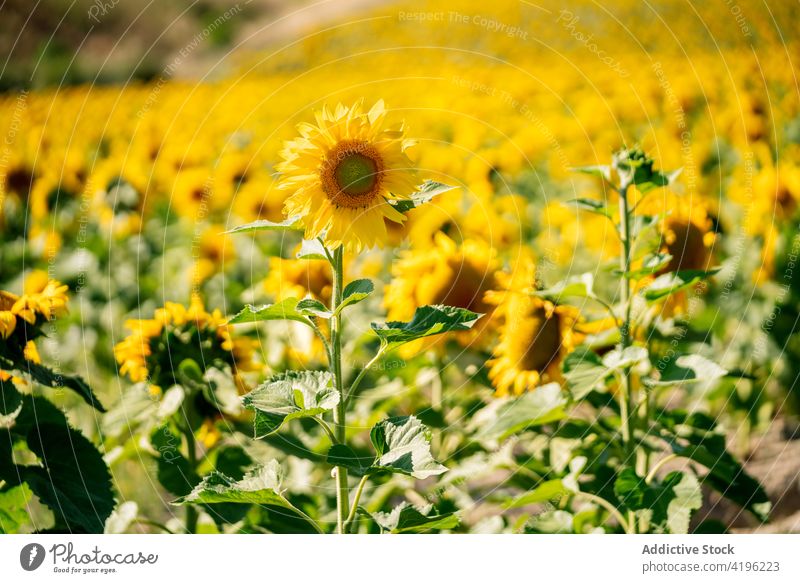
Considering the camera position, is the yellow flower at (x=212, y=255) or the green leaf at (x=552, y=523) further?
the yellow flower at (x=212, y=255)

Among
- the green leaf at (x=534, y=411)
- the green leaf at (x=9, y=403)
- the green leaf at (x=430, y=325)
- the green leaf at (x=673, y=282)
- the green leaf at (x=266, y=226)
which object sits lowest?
the green leaf at (x=534, y=411)

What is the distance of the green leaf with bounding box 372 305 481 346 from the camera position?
0.82 meters

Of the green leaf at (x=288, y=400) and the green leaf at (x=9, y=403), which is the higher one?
the green leaf at (x=9, y=403)

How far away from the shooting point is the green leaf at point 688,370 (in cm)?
101

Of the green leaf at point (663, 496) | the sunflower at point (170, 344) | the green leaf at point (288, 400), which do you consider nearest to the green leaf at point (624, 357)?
the green leaf at point (663, 496)

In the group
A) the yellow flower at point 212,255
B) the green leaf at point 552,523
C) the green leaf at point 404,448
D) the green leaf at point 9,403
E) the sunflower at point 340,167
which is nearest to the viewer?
the green leaf at point 404,448

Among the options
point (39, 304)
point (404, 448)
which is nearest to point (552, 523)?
point (404, 448)

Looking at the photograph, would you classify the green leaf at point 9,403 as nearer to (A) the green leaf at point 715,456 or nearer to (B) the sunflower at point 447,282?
(B) the sunflower at point 447,282

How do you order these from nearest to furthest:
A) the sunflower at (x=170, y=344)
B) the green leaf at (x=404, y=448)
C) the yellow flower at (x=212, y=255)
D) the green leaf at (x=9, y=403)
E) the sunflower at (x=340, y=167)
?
the green leaf at (x=404, y=448) → the sunflower at (x=340, y=167) → the green leaf at (x=9, y=403) → the sunflower at (x=170, y=344) → the yellow flower at (x=212, y=255)

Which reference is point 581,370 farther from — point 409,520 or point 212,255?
point 212,255

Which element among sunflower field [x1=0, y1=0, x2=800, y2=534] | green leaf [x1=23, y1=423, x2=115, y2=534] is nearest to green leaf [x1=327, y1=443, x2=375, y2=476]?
sunflower field [x1=0, y1=0, x2=800, y2=534]

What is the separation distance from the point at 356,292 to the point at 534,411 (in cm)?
34

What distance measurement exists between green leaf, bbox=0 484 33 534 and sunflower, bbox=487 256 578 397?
2.15 ft
